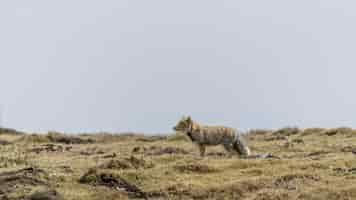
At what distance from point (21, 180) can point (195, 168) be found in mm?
4146

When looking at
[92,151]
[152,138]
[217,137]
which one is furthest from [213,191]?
[152,138]

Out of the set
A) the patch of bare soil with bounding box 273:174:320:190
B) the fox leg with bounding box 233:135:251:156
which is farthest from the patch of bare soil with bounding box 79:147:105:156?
the patch of bare soil with bounding box 273:174:320:190

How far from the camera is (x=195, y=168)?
17.3m

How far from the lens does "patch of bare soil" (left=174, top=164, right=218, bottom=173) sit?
17.2 meters

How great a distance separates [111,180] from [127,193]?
0.92m

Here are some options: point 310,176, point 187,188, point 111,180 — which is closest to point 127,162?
point 111,180

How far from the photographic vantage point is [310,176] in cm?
1608

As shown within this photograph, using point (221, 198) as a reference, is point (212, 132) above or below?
above

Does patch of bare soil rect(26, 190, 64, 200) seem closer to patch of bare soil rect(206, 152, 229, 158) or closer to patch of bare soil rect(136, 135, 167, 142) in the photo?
patch of bare soil rect(206, 152, 229, 158)

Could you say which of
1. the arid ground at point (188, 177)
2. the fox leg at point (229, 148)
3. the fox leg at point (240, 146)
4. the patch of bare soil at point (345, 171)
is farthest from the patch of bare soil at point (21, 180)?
the patch of bare soil at point (345, 171)

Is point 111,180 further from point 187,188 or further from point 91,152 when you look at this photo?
point 91,152

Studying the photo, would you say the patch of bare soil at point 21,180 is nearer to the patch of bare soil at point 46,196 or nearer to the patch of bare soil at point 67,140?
the patch of bare soil at point 46,196

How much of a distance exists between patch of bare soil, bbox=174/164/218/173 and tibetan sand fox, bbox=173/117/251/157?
2770 millimetres

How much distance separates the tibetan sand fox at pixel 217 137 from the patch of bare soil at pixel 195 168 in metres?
2.77
